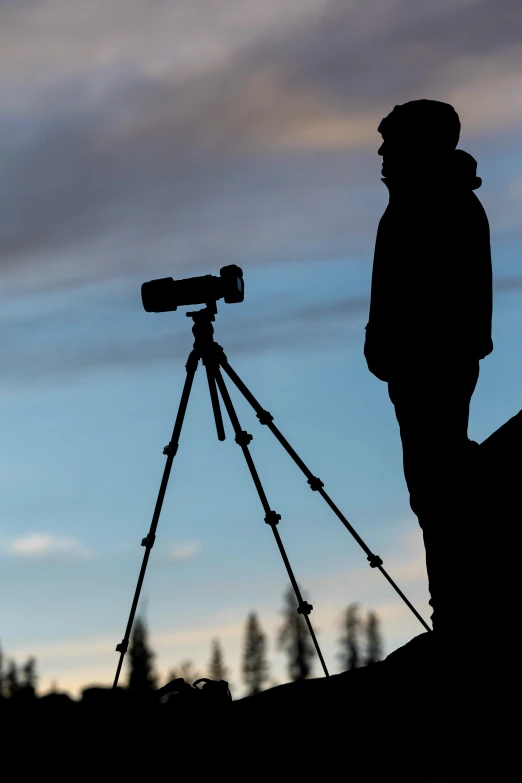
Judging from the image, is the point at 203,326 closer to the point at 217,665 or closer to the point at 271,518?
the point at 271,518

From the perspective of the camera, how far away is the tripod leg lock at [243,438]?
1056 cm

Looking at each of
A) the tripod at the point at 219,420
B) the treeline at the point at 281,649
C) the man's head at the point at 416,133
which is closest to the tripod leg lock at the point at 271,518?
the tripod at the point at 219,420

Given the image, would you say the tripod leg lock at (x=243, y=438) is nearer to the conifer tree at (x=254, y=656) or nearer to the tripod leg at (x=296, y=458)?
the tripod leg at (x=296, y=458)

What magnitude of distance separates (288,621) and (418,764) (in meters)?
72.7

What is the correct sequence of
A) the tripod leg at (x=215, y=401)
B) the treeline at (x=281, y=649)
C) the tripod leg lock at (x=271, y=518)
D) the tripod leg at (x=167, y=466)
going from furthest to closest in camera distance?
the treeline at (x=281, y=649) < the tripod leg at (x=215, y=401) < the tripod leg lock at (x=271, y=518) < the tripod leg at (x=167, y=466)

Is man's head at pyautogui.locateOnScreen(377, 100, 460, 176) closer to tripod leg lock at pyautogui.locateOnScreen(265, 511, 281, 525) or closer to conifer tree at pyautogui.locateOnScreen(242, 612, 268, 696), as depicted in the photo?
tripod leg lock at pyautogui.locateOnScreen(265, 511, 281, 525)

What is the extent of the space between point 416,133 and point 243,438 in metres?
3.08

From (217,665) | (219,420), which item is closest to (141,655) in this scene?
(217,665)

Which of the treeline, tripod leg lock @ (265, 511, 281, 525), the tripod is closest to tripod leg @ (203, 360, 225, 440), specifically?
the tripod

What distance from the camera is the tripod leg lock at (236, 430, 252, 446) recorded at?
10.6m

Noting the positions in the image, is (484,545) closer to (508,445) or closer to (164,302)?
(508,445)

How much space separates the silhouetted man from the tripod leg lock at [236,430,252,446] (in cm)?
139

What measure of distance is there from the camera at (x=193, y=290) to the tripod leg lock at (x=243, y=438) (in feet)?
3.96

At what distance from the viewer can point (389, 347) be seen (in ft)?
34.7
